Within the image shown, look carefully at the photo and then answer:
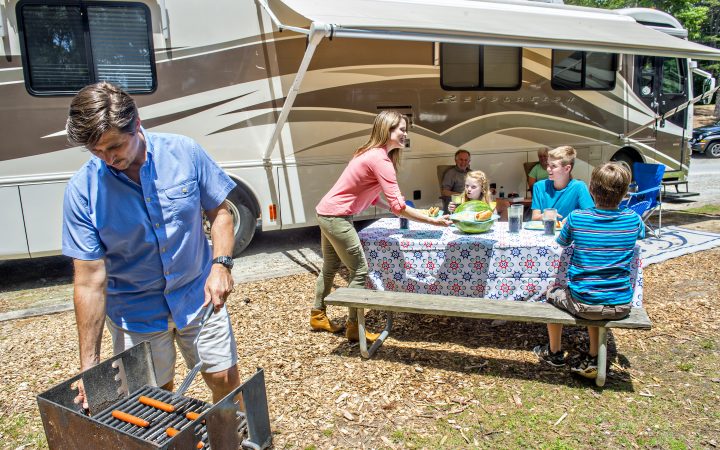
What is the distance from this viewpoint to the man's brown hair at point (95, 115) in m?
1.77

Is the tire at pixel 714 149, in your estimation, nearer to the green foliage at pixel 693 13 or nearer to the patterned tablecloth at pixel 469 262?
the green foliage at pixel 693 13

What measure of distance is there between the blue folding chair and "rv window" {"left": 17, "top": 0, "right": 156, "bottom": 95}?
17.2ft

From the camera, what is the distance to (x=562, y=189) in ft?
13.3

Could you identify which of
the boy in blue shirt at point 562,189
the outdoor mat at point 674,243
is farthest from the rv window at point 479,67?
the boy in blue shirt at point 562,189

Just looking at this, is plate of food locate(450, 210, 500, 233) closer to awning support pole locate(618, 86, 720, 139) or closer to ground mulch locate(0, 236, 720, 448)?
ground mulch locate(0, 236, 720, 448)

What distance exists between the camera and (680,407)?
3.08 metres

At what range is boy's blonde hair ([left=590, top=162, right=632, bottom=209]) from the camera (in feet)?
10.1

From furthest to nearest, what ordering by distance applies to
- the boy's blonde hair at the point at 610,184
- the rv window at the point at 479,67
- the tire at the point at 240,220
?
the rv window at the point at 479,67 → the tire at the point at 240,220 → the boy's blonde hair at the point at 610,184

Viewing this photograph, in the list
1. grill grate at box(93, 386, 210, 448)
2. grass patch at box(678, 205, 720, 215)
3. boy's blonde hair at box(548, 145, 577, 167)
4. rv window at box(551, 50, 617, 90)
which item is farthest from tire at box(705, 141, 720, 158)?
grill grate at box(93, 386, 210, 448)

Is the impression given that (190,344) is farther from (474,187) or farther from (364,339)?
(474,187)

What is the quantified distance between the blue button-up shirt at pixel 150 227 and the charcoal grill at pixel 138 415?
246 millimetres

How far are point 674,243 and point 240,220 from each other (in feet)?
16.8

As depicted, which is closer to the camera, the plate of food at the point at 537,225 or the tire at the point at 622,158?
the plate of food at the point at 537,225

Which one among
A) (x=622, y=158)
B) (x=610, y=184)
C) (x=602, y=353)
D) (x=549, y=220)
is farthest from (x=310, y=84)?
(x=622, y=158)
